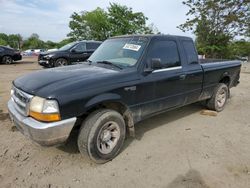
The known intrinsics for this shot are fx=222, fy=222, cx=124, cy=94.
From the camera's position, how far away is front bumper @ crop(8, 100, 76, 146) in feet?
8.79

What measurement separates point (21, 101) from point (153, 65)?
2.04m

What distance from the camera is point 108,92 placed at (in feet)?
10.2

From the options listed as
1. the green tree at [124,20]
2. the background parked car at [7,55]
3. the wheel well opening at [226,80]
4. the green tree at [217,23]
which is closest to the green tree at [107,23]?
the green tree at [124,20]

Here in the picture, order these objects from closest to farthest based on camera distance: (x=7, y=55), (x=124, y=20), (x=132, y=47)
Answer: (x=132, y=47) → (x=7, y=55) → (x=124, y=20)

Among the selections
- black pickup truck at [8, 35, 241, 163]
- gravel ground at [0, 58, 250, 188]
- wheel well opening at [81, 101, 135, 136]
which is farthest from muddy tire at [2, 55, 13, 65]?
wheel well opening at [81, 101, 135, 136]

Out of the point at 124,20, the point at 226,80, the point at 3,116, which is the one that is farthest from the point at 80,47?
the point at 124,20

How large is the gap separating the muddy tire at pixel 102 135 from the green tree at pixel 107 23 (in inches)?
1214

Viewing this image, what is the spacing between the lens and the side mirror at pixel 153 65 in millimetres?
3547

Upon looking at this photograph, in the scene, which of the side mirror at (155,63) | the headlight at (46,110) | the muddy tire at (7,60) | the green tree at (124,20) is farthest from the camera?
the green tree at (124,20)

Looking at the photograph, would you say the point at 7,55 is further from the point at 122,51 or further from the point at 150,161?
the point at 150,161

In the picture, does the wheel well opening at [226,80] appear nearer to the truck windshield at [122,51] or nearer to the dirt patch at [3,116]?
the truck windshield at [122,51]

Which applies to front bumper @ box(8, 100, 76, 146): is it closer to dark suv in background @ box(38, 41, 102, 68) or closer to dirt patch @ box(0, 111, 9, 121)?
dirt patch @ box(0, 111, 9, 121)

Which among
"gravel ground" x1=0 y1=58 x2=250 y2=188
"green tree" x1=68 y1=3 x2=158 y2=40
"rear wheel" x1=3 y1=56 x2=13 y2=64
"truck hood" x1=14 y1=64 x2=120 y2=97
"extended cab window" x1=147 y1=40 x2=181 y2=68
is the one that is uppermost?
"green tree" x1=68 y1=3 x2=158 y2=40

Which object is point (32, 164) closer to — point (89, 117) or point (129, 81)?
point (89, 117)
